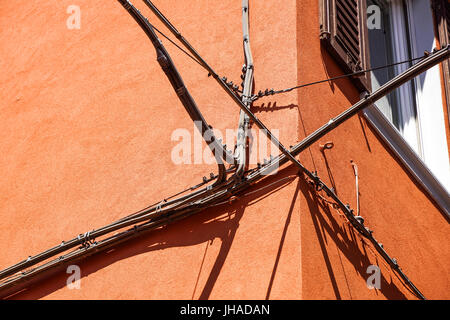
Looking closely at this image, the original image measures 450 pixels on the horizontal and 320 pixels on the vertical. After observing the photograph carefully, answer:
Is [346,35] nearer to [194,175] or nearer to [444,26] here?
[194,175]

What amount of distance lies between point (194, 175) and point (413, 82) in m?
3.22

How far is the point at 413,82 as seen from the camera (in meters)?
7.05

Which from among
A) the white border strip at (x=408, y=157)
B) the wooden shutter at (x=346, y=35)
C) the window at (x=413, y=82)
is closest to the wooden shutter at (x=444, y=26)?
the window at (x=413, y=82)

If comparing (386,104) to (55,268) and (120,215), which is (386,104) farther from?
(55,268)

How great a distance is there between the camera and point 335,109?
15.9 feet

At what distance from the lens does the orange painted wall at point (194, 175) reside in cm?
412

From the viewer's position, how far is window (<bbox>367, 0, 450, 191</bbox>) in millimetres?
6629

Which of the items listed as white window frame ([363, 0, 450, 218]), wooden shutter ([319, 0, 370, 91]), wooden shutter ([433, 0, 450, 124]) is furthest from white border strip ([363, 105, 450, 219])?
wooden shutter ([433, 0, 450, 124])

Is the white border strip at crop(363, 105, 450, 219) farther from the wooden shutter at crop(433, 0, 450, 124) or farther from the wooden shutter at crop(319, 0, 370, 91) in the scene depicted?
the wooden shutter at crop(433, 0, 450, 124)

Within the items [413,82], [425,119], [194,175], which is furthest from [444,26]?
[194,175]

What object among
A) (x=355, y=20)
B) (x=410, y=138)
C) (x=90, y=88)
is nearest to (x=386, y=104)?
(x=410, y=138)

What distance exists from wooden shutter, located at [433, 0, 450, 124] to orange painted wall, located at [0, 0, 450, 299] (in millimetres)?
1534

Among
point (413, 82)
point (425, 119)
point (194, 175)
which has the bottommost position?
point (194, 175)
